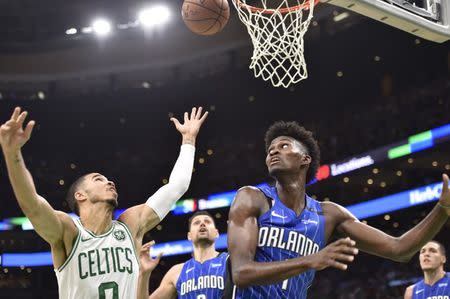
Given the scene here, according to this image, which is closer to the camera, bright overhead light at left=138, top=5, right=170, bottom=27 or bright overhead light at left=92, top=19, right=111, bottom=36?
bright overhead light at left=138, top=5, right=170, bottom=27

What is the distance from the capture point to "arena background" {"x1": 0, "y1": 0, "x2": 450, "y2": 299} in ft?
55.9

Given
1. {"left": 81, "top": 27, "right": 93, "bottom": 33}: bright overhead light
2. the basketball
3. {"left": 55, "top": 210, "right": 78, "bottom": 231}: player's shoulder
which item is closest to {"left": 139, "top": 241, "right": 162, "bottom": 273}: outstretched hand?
{"left": 55, "top": 210, "right": 78, "bottom": 231}: player's shoulder

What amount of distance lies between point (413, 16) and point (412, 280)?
1042 cm

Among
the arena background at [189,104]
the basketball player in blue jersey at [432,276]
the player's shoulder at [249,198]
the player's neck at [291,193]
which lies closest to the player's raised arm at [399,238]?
the player's neck at [291,193]

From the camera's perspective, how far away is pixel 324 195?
1794 centimetres

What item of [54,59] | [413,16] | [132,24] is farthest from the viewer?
[54,59]

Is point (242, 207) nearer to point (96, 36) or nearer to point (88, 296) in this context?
point (88, 296)

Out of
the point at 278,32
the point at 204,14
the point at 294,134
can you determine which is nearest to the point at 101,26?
the point at 204,14

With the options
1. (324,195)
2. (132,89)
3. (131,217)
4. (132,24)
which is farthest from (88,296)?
(132,89)

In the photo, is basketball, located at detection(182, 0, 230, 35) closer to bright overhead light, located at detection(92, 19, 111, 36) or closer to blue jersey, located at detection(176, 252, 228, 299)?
blue jersey, located at detection(176, 252, 228, 299)

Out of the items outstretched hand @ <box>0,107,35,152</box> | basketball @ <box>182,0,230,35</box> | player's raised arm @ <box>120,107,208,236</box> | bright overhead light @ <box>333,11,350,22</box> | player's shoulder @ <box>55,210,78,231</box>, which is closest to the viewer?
outstretched hand @ <box>0,107,35,152</box>

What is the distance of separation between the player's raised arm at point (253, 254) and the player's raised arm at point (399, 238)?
0.61 meters

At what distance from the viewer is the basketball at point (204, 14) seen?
652cm

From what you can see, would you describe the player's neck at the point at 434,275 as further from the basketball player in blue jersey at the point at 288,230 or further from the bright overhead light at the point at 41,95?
the bright overhead light at the point at 41,95
